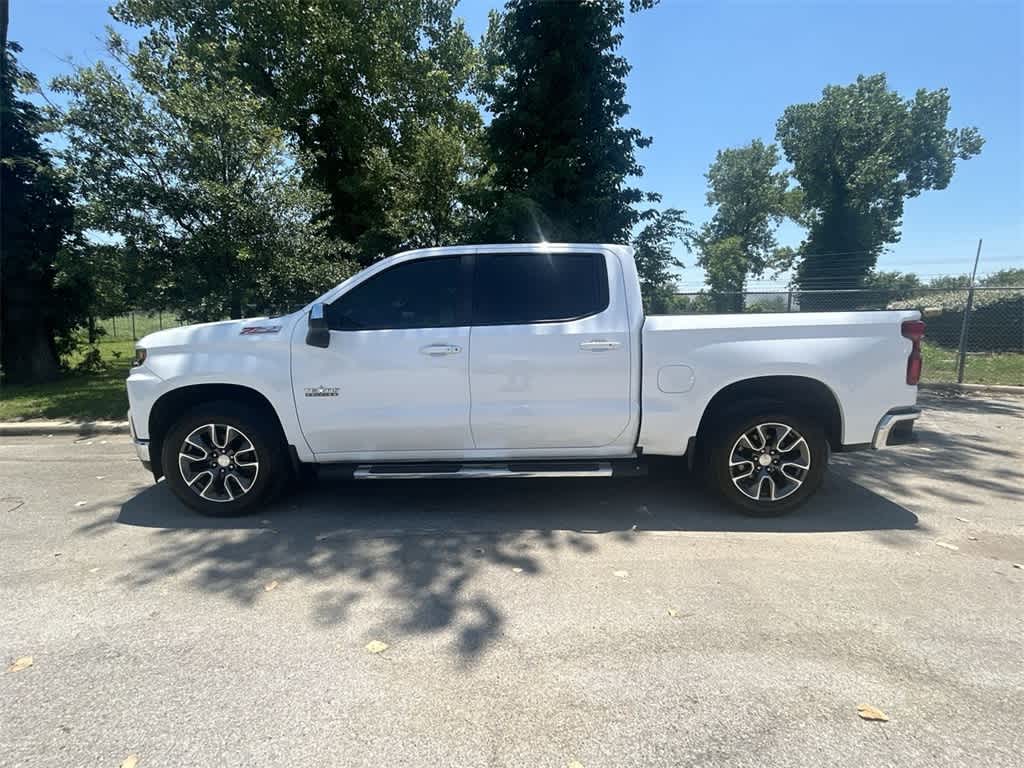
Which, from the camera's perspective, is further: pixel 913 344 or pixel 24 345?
pixel 24 345

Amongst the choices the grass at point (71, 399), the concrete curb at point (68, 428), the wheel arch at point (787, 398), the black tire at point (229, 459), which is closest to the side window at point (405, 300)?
the black tire at point (229, 459)

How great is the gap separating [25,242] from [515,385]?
11438 millimetres

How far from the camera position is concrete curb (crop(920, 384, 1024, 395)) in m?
9.30

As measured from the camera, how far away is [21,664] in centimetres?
257

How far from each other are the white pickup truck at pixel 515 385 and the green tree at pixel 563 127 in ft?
17.2

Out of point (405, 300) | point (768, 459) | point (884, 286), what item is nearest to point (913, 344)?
point (768, 459)

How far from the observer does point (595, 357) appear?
4.04 m

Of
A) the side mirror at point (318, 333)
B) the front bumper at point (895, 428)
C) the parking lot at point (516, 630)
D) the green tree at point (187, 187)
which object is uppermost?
the green tree at point (187, 187)

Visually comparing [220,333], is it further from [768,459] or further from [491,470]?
[768,459]

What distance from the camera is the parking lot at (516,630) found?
6.90ft

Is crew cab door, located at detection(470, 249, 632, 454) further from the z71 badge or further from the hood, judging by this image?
the hood

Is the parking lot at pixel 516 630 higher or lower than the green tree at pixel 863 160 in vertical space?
lower

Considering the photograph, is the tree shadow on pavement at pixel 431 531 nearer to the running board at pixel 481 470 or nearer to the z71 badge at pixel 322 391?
the running board at pixel 481 470

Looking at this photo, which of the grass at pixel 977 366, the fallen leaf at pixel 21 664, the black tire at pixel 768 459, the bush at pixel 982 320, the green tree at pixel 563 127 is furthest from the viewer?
the bush at pixel 982 320
